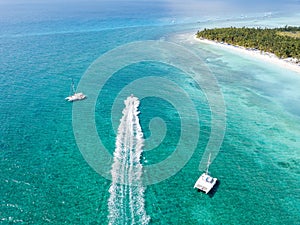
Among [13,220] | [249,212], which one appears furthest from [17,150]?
[249,212]

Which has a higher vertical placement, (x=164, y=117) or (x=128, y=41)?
(x=128, y=41)

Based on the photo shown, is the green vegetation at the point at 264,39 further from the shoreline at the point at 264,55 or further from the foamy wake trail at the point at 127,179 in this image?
the foamy wake trail at the point at 127,179

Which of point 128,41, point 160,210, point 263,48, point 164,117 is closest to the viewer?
point 160,210

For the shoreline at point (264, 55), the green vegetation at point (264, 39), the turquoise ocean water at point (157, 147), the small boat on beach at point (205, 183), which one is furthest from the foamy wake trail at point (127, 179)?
the green vegetation at point (264, 39)

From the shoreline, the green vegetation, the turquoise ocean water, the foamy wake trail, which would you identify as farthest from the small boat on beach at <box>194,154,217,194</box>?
the green vegetation

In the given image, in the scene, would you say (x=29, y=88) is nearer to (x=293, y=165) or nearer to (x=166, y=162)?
(x=166, y=162)

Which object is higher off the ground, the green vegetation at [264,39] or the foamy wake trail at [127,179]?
the green vegetation at [264,39]

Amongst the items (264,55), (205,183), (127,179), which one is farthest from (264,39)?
(127,179)
